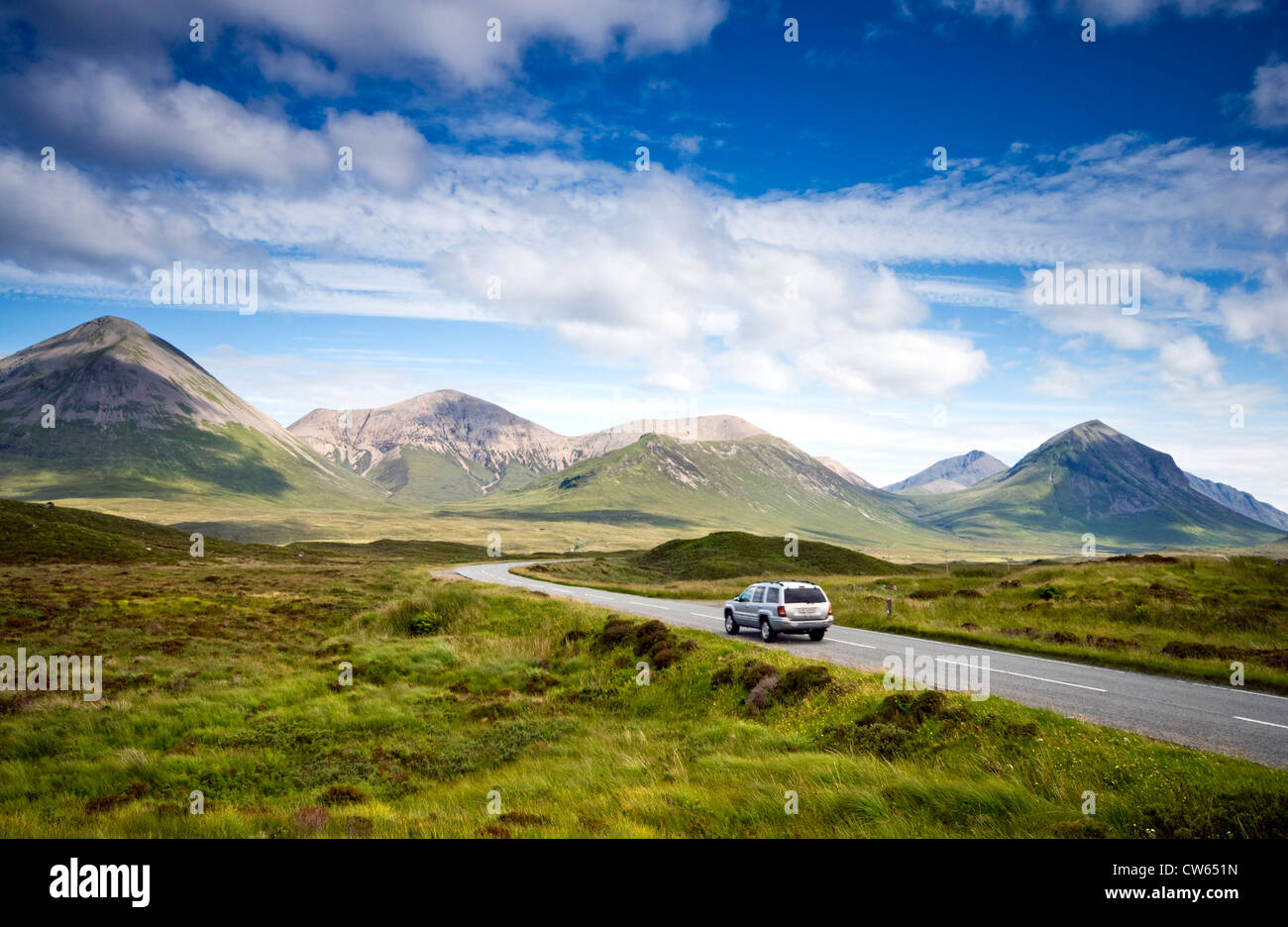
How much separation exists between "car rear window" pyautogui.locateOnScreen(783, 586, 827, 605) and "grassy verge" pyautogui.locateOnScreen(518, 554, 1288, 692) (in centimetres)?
551

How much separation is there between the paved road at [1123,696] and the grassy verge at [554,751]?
2.20 meters

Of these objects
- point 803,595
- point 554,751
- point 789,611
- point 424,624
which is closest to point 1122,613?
point 803,595

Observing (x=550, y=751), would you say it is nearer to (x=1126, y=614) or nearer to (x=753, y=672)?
(x=753, y=672)

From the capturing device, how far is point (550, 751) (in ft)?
50.6

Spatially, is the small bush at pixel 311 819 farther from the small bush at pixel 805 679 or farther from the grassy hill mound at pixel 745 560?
the grassy hill mound at pixel 745 560

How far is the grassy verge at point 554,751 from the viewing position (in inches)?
365

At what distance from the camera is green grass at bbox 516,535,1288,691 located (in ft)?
69.1

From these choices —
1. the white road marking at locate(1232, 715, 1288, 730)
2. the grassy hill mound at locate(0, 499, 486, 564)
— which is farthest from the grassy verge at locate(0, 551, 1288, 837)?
the grassy hill mound at locate(0, 499, 486, 564)

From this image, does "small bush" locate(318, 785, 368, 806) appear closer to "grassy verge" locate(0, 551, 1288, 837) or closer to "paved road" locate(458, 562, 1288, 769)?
"grassy verge" locate(0, 551, 1288, 837)

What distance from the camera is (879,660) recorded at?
816 inches

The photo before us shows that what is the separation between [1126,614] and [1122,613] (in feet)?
0.67
